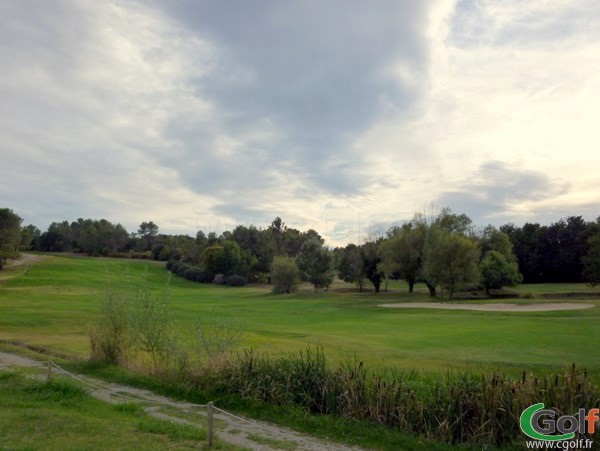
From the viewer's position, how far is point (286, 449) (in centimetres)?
912

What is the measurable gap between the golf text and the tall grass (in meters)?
0.12

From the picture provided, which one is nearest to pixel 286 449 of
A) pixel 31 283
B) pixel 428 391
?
pixel 428 391

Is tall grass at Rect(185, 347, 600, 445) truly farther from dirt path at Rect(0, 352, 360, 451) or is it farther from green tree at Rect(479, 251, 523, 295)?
green tree at Rect(479, 251, 523, 295)

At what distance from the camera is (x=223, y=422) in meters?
10.9

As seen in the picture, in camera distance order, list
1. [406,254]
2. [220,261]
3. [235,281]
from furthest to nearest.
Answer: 1. [220,261]
2. [235,281]
3. [406,254]

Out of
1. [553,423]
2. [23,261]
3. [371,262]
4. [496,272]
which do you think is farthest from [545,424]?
[23,261]

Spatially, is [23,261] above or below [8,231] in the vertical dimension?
below

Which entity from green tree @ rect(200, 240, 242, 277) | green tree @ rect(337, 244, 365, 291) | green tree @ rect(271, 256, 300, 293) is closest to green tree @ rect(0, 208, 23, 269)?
green tree @ rect(200, 240, 242, 277)

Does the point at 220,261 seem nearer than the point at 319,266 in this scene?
No

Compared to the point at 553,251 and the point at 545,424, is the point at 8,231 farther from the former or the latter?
the point at 553,251

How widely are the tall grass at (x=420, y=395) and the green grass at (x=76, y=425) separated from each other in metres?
2.76

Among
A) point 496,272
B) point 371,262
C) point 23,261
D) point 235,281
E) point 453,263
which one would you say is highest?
point 371,262

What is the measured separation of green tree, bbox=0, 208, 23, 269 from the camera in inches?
3142

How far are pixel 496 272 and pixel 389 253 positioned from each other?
48.9 feet
